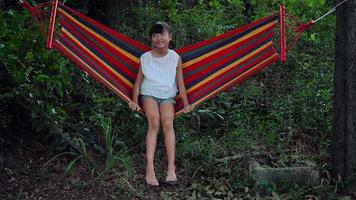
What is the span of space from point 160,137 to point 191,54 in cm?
85

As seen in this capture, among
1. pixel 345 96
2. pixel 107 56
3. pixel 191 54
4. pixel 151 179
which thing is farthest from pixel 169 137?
pixel 345 96

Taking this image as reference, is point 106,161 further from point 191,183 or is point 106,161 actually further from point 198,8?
point 198,8

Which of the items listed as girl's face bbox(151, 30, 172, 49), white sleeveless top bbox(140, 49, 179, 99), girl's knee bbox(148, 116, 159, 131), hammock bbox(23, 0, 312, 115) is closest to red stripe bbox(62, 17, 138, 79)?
hammock bbox(23, 0, 312, 115)

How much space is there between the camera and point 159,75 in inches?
161

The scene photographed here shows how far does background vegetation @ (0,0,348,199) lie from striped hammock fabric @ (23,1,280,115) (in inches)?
18.3

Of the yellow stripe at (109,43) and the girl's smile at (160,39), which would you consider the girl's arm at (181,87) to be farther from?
the yellow stripe at (109,43)

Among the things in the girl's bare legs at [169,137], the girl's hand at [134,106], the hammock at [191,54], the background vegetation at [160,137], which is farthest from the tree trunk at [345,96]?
the girl's hand at [134,106]

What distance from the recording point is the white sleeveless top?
4.05m

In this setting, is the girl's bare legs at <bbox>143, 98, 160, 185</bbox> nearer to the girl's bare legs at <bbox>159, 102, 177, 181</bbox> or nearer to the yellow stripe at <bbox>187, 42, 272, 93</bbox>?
the girl's bare legs at <bbox>159, 102, 177, 181</bbox>

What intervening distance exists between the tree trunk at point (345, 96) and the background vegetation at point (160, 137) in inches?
6.8

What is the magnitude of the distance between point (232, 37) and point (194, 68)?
1.15 feet

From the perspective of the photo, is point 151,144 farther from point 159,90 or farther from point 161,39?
point 161,39

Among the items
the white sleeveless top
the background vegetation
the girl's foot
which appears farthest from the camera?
the background vegetation

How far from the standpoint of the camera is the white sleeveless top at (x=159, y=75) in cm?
405
